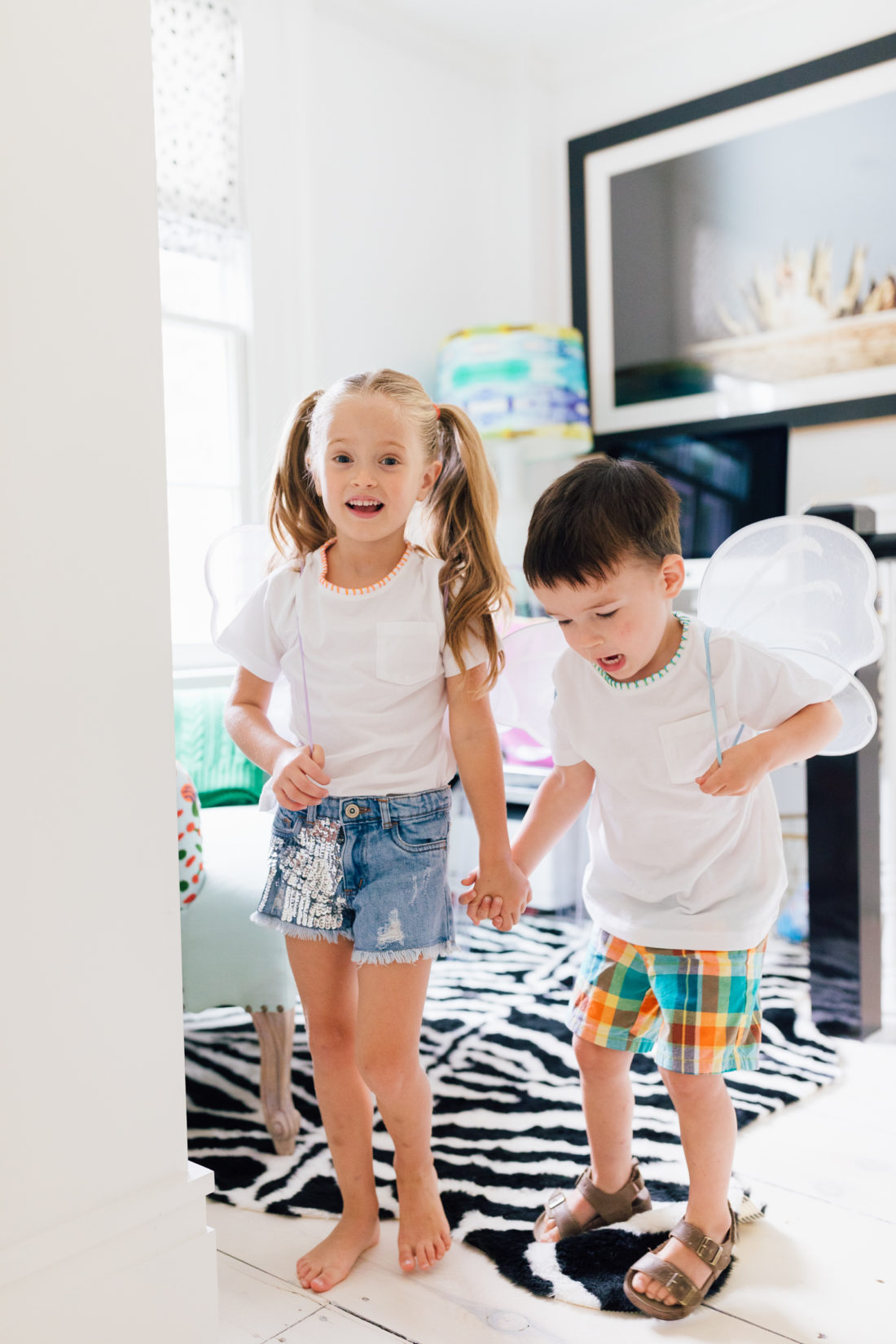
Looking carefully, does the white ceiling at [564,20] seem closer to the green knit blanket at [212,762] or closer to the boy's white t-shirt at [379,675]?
the green knit blanket at [212,762]

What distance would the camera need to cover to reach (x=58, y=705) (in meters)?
0.99

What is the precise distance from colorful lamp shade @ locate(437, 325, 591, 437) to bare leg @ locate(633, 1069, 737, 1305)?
6.75ft

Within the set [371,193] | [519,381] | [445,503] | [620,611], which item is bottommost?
[620,611]

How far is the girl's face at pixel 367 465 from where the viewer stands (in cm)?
128

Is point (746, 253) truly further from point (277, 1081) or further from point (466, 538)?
point (277, 1081)

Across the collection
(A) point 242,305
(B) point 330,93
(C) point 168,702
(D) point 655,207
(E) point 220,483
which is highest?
(B) point 330,93

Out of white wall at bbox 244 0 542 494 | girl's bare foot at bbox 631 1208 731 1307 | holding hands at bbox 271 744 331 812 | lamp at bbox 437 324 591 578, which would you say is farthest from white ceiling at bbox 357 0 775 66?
girl's bare foot at bbox 631 1208 731 1307

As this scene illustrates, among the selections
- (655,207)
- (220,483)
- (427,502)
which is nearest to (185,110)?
(220,483)

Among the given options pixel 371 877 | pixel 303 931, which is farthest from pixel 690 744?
pixel 303 931

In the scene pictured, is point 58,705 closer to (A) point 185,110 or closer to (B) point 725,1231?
(B) point 725,1231

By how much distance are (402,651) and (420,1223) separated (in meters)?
0.68

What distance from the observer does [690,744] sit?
1237 mm

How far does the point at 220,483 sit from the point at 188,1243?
2231mm

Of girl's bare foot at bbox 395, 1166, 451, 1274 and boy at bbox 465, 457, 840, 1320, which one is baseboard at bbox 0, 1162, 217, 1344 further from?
boy at bbox 465, 457, 840, 1320
